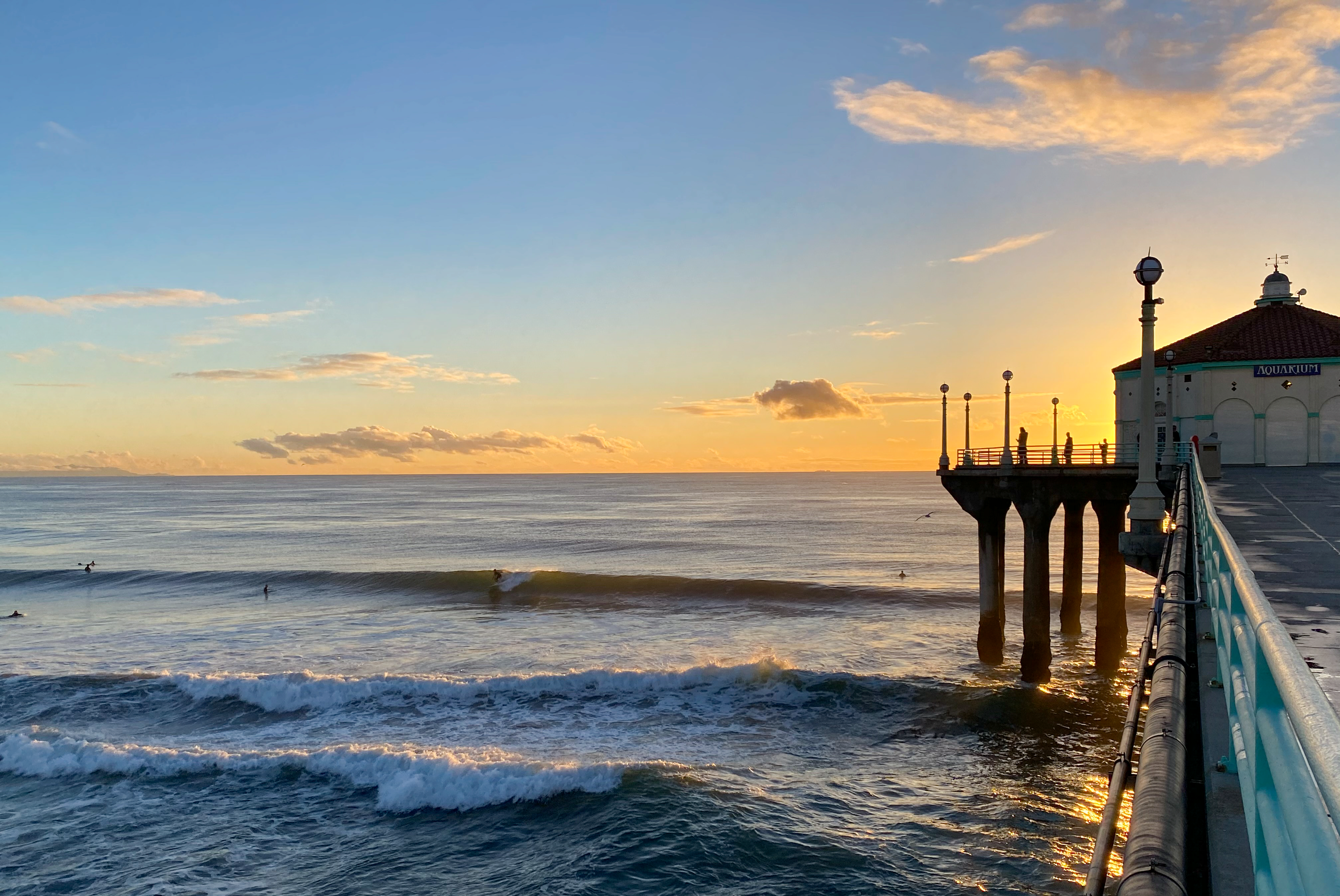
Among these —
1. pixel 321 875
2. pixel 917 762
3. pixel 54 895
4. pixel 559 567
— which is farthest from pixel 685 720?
pixel 559 567

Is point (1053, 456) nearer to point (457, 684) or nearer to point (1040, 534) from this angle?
point (1040, 534)

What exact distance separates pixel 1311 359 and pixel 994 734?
23575mm

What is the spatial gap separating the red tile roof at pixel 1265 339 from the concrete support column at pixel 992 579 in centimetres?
1355

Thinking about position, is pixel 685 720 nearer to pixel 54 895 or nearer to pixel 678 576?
pixel 54 895

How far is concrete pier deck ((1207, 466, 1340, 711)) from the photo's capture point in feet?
21.4

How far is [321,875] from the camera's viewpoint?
45.7ft

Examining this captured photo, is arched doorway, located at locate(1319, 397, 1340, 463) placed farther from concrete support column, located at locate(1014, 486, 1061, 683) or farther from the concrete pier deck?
concrete support column, located at locate(1014, 486, 1061, 683)

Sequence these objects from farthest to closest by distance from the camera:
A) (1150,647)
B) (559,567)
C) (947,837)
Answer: (559,567), (947,837), (1150,647)

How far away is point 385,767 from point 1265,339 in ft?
121

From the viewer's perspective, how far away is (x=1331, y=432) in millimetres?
33062

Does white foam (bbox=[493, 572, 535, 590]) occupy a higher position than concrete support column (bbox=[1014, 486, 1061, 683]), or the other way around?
concrete support column (bbox=[1014, 486, 1061, 683])

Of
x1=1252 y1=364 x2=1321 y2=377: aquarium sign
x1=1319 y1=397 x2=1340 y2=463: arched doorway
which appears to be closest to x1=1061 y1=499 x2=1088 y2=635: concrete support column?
x1=1252 y1=364 x2=1321 y2=377: aquarium sign

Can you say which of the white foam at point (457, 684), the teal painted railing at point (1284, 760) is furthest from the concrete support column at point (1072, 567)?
the teal painted railing at point (1284, 760)

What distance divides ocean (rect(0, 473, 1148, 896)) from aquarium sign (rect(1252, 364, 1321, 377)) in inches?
516
